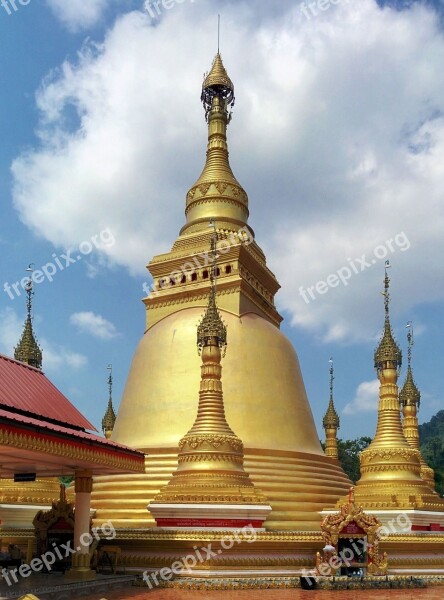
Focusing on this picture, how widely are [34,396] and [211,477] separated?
276 inches

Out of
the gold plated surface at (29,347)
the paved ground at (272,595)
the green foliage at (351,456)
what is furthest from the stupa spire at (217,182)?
the green foliage at (351,456)

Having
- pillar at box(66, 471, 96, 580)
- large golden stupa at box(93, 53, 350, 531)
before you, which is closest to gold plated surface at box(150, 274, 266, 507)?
large golden stupa at box(93, 53, 350, 531)

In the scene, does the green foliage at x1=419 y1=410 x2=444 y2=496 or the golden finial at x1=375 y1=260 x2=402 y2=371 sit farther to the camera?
the green foliage at x1=419 y1=410 x2=444 y2=496

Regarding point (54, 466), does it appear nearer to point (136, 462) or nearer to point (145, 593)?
point (136, 462)

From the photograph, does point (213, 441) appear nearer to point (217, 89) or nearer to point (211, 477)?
point (211, 477)

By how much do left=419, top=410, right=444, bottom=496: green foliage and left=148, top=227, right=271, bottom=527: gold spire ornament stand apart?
154ft

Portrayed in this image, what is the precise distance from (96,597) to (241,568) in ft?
15.1

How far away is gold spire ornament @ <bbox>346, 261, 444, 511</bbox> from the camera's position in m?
23.5

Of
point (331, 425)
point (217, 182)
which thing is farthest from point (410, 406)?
point (217, 182)

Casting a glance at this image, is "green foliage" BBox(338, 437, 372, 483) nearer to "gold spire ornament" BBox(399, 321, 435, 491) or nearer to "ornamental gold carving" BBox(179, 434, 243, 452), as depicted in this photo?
"gold spire ornament" BBox(399, 321, 435, 491)

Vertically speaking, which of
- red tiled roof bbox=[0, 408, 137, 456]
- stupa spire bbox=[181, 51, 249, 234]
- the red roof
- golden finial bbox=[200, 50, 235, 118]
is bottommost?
red tiled roof bbox=[0, 408, 137, 456]

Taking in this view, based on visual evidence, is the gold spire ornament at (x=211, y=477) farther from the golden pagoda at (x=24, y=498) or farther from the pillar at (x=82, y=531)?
the golden pagoda at (x=24, y=498)

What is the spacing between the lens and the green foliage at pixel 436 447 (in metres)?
64.7

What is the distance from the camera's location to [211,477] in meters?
20.8
